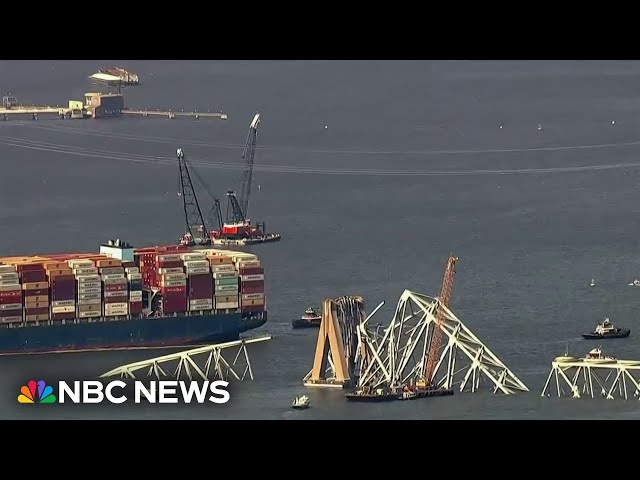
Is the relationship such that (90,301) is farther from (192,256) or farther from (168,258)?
(192,256)

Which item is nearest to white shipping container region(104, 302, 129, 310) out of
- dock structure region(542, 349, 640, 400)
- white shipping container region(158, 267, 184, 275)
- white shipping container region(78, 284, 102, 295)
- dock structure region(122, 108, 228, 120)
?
white shipping container region(78, 284, 102, 295)

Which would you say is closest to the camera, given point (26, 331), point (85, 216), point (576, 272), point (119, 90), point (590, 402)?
point (590, 402)

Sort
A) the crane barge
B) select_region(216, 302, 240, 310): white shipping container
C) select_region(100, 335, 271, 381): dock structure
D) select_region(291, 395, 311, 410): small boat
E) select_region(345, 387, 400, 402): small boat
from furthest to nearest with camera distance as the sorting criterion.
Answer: the crane barge, select_region(216, 302, 240, 310): white shipping container, select_region(100, 335, 271, 381): dock structure, select_region(345, 387, 400, 402): small boat, select_region(291, 395, 311, 410): small boat

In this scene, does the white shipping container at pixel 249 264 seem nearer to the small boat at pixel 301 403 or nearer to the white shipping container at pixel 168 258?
the white shipping container at pixel 168 258

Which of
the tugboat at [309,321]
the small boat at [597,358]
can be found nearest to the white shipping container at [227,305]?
the tugboat at [309,321]

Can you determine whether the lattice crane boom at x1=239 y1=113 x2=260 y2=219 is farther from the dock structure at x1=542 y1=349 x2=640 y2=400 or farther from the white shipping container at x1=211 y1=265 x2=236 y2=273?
A: the dock structure at x1=542 y1=349 x2=640 y2=400

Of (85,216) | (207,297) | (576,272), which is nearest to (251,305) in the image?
(207,297)

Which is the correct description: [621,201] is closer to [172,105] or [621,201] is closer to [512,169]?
[512,169]
